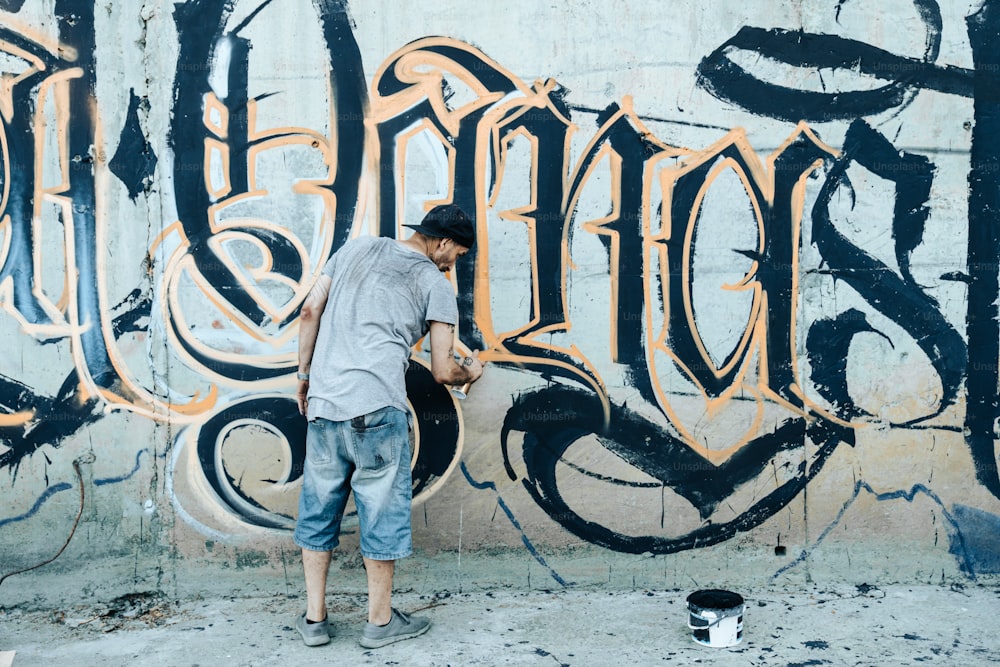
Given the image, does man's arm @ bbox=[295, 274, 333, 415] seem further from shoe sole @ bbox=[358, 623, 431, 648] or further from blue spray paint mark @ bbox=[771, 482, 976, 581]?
blue spray paint mark @ bbox=[771, 482, 976, 581]

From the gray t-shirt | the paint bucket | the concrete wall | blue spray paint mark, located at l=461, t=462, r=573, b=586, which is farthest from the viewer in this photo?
blue spray paint mark, located at l=461, t=462, r=573, b=586

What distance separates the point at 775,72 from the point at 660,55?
20.1 inches

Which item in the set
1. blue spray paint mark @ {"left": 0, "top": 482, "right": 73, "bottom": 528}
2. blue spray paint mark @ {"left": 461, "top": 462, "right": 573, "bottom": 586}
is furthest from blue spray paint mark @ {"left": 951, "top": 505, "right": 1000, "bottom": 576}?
blue spray paint mark @ {"left": 0, "top": 482, "right": 73, "bottom": 528}

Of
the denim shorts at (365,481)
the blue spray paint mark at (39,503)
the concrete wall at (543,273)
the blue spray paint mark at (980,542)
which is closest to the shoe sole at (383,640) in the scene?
the denim shorts at (365,481)

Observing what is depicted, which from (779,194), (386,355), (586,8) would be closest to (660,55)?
(586,8)

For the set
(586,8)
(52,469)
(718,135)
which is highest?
(586,8)

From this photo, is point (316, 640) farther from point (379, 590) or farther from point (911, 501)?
point (911, 501)

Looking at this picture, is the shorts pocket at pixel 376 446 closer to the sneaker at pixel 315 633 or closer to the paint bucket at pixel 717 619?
the sneaker at pixel 315 633

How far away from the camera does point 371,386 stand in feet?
10.8

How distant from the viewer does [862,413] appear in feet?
A: 13.0

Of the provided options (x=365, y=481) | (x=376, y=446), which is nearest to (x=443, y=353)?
(x=376, y=446)

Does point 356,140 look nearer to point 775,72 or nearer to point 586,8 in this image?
point 586,8

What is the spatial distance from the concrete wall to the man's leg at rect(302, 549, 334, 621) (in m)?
0.45

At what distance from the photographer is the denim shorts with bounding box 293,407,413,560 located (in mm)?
3316
